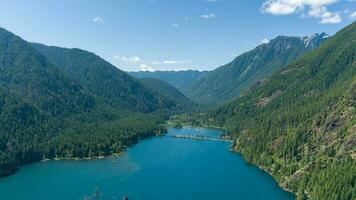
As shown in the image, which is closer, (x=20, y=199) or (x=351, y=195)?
(x=351, y=195)

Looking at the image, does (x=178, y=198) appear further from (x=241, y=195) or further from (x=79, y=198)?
(x=79, y=198)

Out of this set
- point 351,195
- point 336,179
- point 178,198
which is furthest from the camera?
point 178,198

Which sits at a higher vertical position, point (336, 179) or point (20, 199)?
point (336, 179)

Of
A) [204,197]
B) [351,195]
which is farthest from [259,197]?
[351,195]

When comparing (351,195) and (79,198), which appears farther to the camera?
(79,198)

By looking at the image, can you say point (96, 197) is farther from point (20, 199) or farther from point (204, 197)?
point (204, 197)

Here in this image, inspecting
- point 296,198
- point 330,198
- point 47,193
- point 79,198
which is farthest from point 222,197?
point 47,193

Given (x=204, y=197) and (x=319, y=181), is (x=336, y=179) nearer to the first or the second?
(x=319, y=181)

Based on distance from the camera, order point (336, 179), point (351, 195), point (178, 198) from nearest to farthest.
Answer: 1. point (351, 195)
2. point (336, 179)
3. point (178, 198)

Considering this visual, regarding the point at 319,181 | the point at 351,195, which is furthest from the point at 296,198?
the point at 351,195
